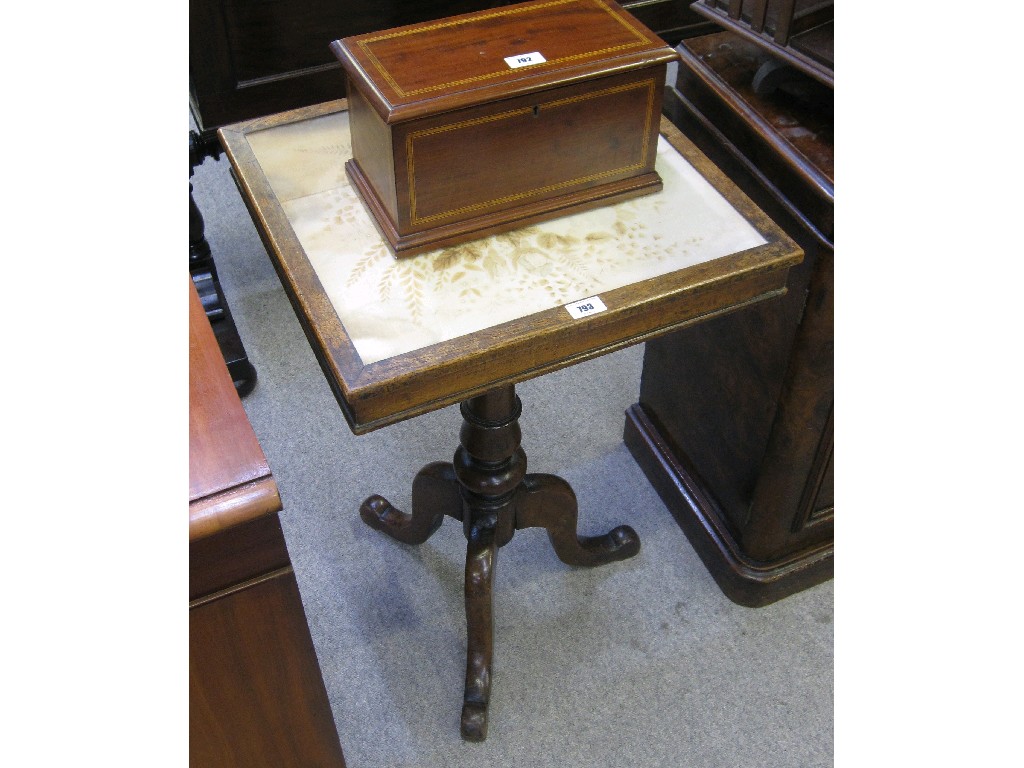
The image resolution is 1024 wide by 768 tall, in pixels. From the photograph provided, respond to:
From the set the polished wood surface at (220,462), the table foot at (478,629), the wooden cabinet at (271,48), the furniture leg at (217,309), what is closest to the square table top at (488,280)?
the polished wood surface at (220,462)

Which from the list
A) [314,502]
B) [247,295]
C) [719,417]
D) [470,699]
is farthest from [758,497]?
[247,295]

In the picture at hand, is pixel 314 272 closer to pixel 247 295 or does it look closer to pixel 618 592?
pixel 618 592

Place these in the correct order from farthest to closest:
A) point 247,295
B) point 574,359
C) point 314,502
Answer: point 247,295, point 314,502, point 574,359

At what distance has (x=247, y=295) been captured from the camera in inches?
102

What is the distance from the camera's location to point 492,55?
1.23 m

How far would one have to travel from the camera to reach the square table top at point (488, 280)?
1117 millimetres

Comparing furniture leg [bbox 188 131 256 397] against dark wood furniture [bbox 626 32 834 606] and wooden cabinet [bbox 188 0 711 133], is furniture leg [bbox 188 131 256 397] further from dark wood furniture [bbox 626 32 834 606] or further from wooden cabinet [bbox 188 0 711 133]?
dark wood furniture [bbox 626 32 834 606]

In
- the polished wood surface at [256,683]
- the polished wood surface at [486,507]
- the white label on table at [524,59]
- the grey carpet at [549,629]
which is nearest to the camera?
the polished wood surface at [256,683]

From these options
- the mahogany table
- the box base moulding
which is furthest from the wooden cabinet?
the box base moulding

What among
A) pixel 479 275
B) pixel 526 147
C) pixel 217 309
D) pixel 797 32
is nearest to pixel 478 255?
pixel 479 275

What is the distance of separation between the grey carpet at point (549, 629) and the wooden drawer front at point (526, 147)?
919mm

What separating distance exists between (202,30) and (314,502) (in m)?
0.96

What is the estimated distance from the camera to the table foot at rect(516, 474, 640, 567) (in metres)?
1.74

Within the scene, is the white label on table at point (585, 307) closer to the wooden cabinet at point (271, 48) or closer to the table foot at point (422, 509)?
the table foot at point (422, 509)
